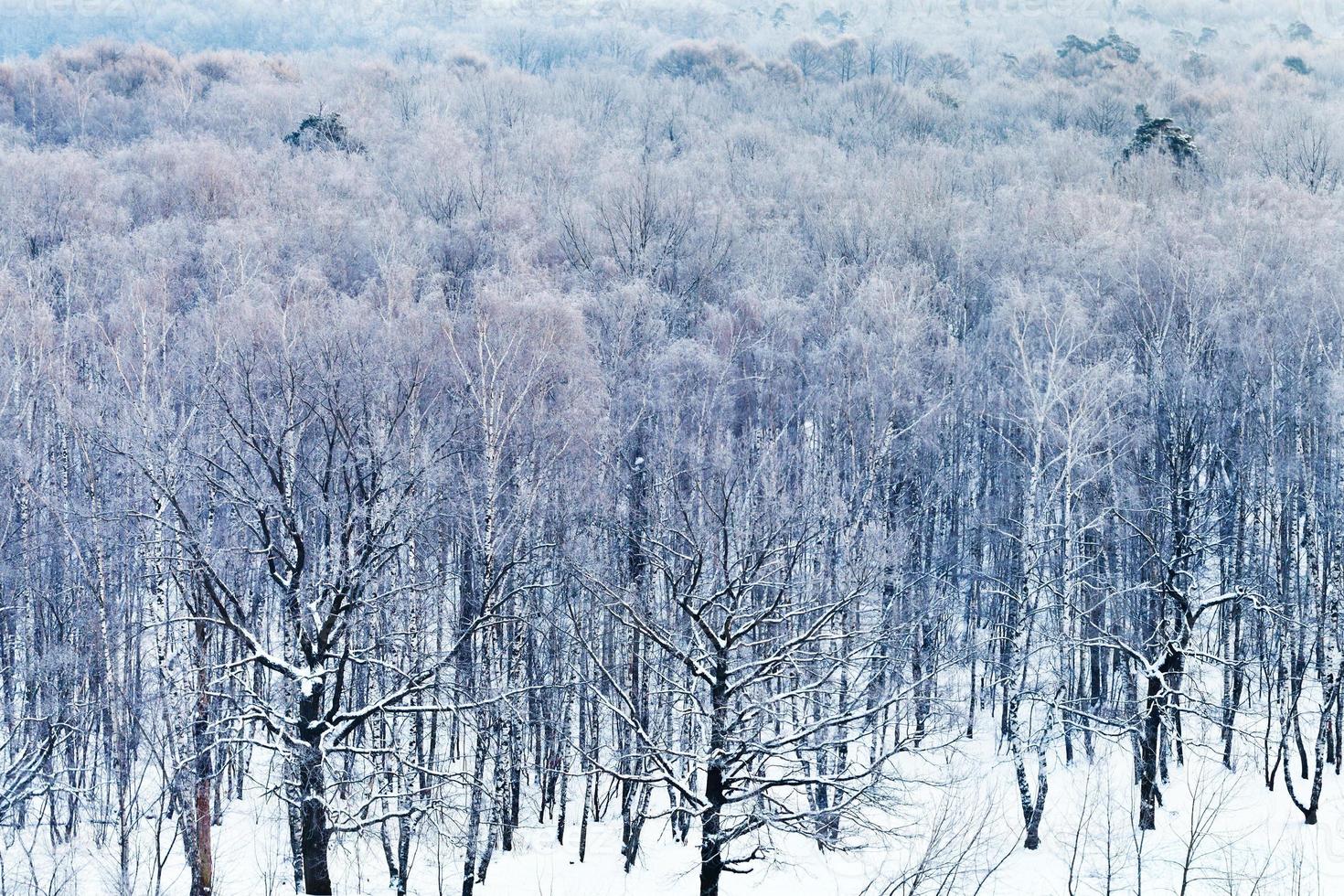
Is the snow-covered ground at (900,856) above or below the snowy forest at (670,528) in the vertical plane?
below

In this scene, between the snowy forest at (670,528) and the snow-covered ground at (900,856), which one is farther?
the snow-covered ground at (900,856)

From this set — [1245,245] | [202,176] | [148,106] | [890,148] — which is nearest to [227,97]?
[148,106]

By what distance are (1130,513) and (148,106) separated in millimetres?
65642

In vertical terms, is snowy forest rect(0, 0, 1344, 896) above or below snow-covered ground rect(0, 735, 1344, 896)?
above

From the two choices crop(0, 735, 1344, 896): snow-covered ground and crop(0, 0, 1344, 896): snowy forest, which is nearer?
crop(0, 0, 1344, 896): snowy forest

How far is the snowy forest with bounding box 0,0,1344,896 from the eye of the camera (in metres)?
16.3

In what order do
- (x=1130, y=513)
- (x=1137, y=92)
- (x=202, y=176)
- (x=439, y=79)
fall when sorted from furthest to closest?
(x=439, y=79), (x=1137, y=92), (x=202, y=176), (x=1130, y=513)

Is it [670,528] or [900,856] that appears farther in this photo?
[900,856]

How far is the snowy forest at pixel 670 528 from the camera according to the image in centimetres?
1634

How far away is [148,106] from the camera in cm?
6619

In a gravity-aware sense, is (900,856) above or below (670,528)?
below

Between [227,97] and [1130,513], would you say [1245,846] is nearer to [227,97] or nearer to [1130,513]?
[1130,513]

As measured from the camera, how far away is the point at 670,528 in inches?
693

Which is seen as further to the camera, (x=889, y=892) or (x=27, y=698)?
(x=27, y=698)
